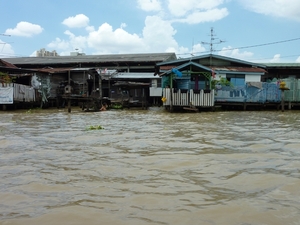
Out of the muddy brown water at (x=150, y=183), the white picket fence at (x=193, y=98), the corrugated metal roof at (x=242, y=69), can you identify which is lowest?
the muddy brown water at (x=150, y=183)

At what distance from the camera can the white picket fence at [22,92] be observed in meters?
19.6

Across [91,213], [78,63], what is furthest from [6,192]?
[78,63]

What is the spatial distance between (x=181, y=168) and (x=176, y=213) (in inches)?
65.2

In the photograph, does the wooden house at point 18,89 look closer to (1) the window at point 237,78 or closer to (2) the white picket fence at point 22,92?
(2) the white picket fence at point 22,92

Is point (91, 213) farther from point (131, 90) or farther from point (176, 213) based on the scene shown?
point (131, 90)

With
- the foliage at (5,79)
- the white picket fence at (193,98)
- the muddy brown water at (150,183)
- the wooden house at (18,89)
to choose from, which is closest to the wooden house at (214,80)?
the white picket fence at (193,98)

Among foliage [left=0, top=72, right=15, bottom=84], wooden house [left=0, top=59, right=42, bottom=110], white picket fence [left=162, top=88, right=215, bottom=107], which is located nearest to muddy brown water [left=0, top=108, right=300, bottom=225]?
white picket fence [left=162, top=88, right=215, bottom=107]

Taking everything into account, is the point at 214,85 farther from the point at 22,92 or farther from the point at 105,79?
the point at 22,92

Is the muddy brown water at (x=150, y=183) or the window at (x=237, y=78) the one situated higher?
the window at (x=237, y=78)

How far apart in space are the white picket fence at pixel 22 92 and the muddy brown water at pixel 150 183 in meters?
14.5

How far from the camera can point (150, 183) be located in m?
3.71

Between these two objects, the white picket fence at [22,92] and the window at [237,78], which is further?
the window at [237,78]

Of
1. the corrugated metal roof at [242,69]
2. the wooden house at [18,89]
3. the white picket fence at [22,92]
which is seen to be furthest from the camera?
the corrugated metal roof at [242,69]

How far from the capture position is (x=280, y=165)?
4.55 m
